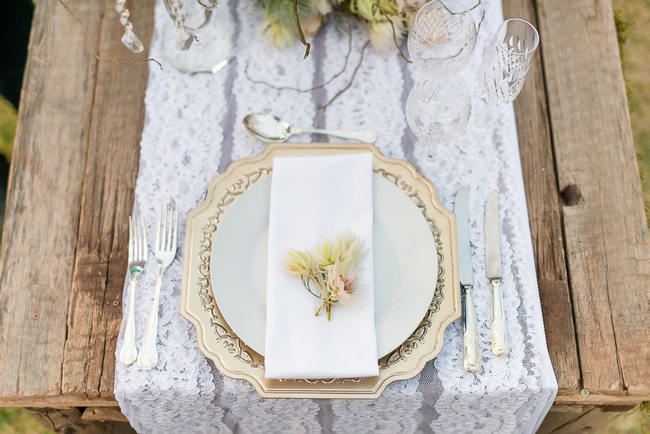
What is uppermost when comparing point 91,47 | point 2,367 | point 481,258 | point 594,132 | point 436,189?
point 91,47

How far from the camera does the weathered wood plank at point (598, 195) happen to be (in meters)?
0.86

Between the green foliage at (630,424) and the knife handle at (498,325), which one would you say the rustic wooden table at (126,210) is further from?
the green foliage at (630,424)

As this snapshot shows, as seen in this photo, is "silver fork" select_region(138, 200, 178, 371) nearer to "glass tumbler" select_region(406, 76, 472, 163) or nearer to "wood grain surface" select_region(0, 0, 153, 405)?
"wood grain surface" select_region(0, 0, 153, 405)

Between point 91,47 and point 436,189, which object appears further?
point 91,47

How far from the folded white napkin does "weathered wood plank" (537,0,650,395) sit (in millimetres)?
367

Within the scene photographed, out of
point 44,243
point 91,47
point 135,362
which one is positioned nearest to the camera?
point 135,362

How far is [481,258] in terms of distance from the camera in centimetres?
89

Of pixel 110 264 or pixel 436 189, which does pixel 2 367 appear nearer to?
pixel 110 264

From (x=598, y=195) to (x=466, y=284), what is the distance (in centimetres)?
32

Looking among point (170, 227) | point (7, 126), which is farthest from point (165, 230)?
point (7, 126)

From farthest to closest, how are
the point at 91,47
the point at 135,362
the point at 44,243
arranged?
the point at 91,47, the point at 44,243, the point at 135,362

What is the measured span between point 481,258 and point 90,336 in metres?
0.66

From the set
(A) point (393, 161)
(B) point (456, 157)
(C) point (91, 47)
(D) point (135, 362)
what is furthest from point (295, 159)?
(C) point (91, 47)

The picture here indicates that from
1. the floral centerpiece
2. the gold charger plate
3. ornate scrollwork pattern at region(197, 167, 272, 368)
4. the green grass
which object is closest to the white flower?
the floral centerpiece
